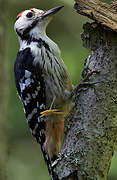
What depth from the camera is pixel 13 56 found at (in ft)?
20.5

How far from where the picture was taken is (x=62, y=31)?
19.9 feet

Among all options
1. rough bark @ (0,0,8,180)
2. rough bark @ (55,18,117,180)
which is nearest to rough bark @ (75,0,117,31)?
rough bark @ (55,18,117,180)

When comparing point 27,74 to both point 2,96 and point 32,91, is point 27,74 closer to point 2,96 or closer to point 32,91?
point 32,91

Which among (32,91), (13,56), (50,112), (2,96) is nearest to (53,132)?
(50,112)

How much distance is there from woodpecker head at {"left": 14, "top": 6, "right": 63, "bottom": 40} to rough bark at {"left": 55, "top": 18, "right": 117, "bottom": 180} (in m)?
1.18

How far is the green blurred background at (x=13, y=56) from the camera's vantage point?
5.86 meters

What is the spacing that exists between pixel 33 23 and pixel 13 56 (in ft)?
7.40

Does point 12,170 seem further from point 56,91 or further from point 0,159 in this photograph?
point 56,91

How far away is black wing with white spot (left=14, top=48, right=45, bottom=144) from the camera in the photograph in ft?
12.0

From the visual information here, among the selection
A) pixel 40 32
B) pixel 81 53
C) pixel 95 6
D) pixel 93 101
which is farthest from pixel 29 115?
pixel 81 53

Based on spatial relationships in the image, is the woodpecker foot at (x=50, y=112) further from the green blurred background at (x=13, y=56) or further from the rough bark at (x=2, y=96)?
the green blurred background at (x=13, y=56)

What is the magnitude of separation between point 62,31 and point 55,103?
2.66 metres

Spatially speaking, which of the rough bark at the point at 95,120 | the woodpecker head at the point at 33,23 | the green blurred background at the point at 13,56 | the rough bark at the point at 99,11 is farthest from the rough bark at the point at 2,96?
the rough bark at the point at 99,11

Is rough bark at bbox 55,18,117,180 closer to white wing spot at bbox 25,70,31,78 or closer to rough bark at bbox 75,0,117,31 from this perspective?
rough bark at bbox 75,0,117,31
